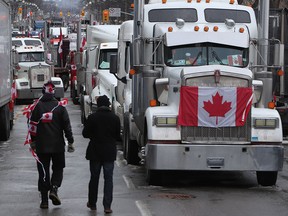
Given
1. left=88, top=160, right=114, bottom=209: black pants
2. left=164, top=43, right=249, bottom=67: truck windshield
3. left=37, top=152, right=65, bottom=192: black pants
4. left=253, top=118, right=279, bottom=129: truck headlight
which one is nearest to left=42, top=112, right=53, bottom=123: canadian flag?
left=37, top=152, right=65, bottom=192: black pants

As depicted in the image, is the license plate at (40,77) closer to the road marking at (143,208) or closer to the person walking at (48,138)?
the road marking at (143,208)

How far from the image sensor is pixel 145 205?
14148 millimetres

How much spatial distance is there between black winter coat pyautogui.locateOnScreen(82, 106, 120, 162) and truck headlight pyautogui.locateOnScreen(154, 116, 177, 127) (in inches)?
90.4

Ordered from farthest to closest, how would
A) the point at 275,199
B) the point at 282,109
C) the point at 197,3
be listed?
1. the point at 282,109
2. the point at 197,3
3. the point at 275,199

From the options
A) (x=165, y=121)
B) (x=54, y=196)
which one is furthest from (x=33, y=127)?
(x=165, y=121)

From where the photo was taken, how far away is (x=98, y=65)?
27.8 meters

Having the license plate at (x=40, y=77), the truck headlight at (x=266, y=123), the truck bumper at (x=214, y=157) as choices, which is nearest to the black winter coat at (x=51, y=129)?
the truck bumper at (x=214, y=157)

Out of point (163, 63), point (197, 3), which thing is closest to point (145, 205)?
point (163, 63)

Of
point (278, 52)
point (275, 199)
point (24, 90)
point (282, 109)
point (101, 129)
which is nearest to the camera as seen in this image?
point (101, 129)

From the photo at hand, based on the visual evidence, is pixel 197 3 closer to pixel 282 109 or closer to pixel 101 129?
pixel 101 129

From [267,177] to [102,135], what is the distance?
13.1 ft

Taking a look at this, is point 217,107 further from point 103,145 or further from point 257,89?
point 103,145

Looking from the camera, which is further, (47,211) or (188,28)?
(188,28)

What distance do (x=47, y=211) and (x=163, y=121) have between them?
9.82 feet
